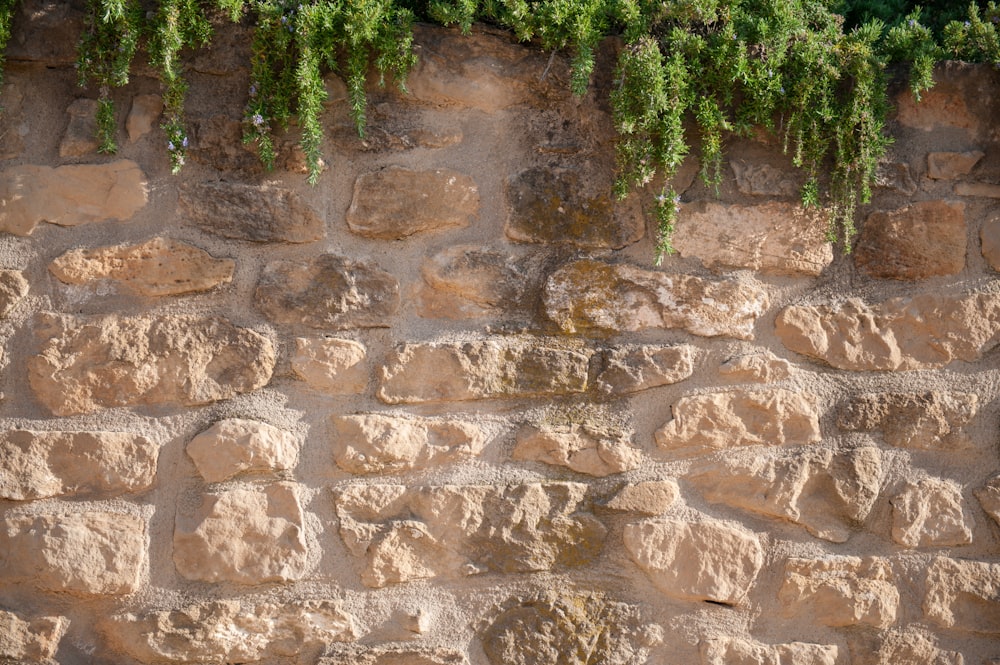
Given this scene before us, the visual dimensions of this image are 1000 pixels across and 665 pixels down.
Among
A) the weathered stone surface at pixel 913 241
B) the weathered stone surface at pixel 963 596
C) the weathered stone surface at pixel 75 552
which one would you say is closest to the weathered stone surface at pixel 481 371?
the weathered stone surface at pixel 75 552

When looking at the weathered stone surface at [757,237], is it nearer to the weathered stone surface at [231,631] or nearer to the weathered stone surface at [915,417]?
the weathered stone surface at [915,417]

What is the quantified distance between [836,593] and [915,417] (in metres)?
0.42

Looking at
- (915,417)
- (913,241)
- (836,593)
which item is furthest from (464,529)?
(913,241)

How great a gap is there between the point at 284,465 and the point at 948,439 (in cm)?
141

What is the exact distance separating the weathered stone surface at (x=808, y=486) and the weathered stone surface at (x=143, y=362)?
96 centimetres

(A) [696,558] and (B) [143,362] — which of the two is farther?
(A) [696,558]

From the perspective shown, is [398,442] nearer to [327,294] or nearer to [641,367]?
[327,294]

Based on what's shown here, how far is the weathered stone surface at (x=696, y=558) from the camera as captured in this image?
1.90 meters

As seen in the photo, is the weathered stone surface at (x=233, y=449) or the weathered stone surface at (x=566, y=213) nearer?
the weathered stone surface at (x=233, y=449)

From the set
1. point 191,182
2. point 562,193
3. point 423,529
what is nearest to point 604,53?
point 562,193

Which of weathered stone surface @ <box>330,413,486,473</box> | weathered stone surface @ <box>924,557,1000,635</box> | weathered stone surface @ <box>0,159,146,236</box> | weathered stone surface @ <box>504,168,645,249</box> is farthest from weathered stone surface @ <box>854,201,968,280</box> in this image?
weathered stone surface @ <box>0,159,146,236</box>

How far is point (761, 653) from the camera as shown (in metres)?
1.92

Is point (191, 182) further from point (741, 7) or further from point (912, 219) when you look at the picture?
point (912, 219)

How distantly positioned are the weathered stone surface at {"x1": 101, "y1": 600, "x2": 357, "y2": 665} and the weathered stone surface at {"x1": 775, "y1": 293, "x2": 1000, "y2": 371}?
1122 mm
